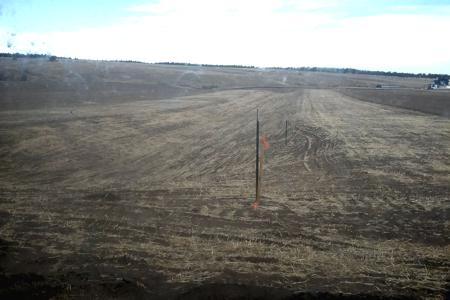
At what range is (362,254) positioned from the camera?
9992mm

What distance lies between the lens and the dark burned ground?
8695 millimetres

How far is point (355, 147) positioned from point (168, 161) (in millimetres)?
9888

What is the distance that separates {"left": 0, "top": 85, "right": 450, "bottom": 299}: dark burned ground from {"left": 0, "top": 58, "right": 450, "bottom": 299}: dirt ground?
0.04m

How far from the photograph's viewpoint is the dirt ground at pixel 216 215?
8.70 metres

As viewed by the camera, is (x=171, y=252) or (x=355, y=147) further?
(x=355, y=147)

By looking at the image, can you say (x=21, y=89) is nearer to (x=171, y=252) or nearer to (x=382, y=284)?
(x=171, y=252)

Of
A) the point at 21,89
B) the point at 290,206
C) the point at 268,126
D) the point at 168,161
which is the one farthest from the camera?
the point at 21,89

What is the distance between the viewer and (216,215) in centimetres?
1232

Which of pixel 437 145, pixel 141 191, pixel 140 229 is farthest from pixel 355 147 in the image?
pixel 140 229

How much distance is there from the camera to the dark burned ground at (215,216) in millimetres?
8695

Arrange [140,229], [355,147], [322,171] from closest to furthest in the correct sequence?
[140,229], [322,171], [355,147]

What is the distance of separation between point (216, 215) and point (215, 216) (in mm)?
91

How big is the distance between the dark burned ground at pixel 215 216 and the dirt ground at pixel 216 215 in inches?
1.6

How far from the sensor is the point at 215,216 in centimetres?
1223
